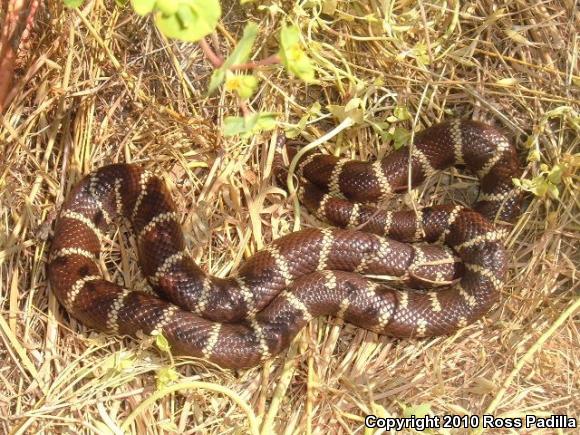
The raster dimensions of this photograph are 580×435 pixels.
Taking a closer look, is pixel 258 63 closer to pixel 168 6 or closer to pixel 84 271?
pixel 168 6

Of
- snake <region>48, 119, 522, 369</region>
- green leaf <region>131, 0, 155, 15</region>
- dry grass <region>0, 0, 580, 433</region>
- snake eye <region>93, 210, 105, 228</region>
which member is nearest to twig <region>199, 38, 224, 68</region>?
green leaf <region>131, 0, 155, 15</region>

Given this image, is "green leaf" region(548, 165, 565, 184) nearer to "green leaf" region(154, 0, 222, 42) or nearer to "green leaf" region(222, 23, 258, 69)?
"green leaf" region(222, 23, 258, 69)

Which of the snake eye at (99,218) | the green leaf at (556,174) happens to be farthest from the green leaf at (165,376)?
the green leaf at (556,174)

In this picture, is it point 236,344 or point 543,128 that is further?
point 543,128

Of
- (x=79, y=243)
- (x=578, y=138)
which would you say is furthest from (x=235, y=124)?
(x=578, y=138)

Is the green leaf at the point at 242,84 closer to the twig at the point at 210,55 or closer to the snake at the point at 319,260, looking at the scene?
the twig at the point at 210,55

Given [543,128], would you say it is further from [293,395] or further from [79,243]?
[79,243]
